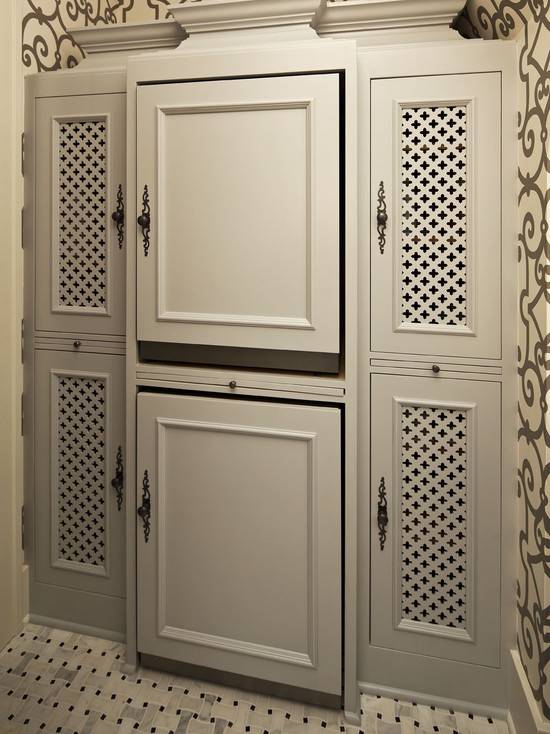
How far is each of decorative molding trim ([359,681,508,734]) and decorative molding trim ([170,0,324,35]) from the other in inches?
77.3

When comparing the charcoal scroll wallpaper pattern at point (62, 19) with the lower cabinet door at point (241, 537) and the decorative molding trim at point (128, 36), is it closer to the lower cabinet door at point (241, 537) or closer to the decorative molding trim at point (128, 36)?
the decorative molding trim at point (128, 36)

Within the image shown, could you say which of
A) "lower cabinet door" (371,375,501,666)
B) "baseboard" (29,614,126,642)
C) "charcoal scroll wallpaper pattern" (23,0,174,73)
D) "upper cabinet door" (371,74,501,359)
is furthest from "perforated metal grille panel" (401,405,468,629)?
"charcoal scroll wallpaper pattern" (23,0,174,73)

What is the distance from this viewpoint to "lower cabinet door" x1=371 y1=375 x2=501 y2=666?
1.49 metres

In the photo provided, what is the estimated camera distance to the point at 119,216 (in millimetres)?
1693

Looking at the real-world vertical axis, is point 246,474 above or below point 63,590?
above

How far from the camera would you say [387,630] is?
1.59m

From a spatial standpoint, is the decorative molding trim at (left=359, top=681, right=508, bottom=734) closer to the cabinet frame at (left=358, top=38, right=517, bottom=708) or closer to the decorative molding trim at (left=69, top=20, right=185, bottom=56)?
the cabinet frame at (left=358, top=38, right=517, bottom=708)

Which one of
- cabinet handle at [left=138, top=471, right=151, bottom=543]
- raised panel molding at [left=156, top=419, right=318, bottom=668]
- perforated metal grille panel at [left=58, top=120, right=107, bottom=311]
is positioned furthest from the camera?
perforated metal grille panel at [left=58, top=120, right=107, bottom=311]

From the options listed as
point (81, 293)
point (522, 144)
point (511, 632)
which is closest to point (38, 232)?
point (81, 293)

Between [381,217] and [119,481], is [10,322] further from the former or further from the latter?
[381,217]

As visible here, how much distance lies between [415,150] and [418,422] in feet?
2.51

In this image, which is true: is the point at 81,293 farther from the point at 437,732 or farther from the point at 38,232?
the point at 437,732

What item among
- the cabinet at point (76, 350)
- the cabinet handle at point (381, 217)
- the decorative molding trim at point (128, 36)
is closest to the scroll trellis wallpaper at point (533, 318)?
the cabinet handle at point (381, 217)

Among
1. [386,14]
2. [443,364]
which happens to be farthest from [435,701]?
[386,14]
